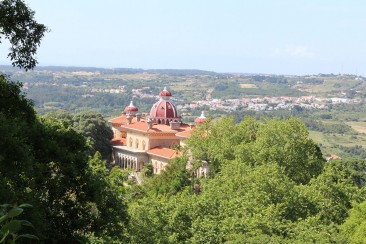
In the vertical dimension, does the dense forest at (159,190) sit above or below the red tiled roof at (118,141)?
above

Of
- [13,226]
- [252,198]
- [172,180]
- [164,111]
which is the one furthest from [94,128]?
[13,226]

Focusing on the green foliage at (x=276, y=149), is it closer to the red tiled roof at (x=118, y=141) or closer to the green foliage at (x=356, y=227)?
the green foliage at (x=356, y=227)

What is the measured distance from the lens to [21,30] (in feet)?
48.8

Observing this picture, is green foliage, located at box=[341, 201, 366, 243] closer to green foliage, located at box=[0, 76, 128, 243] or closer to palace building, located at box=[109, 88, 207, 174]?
green foliage, located at box=[0, 76, 128, 243]

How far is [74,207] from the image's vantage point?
54.5 feet

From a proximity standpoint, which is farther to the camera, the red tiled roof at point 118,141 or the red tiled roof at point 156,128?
the red tiled roof at point 118,141

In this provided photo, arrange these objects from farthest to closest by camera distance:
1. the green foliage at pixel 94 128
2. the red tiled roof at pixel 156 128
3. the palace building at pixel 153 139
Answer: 1. the red tiled roof at pixel 156 128
2. the green foliage at pixel 94 128
3. the palace building at pixel 153 139

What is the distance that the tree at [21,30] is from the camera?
14.6 meters

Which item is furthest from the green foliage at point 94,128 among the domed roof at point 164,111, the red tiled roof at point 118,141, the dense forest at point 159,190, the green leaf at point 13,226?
the green leaf at point 13,226

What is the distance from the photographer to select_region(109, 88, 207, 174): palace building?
207 ft

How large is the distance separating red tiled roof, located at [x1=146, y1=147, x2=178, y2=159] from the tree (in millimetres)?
44201

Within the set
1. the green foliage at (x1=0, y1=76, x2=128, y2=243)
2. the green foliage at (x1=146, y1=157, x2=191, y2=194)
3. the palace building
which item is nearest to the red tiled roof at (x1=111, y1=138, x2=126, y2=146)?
the palace building

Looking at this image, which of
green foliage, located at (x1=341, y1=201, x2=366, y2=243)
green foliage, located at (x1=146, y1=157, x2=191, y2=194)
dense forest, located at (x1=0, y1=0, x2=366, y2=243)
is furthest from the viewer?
green foliage, located at (x1=146, y1=157, x2=191, y2=194)

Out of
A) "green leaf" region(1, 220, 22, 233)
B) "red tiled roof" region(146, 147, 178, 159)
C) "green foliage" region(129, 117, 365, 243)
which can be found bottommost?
"red tiled roof" region(146, 147, 178, 159)
